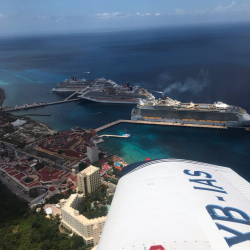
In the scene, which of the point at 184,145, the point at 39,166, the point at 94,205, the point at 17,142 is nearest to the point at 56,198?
the point at 94,205

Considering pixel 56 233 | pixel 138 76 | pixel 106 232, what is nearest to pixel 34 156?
pixel 56 233

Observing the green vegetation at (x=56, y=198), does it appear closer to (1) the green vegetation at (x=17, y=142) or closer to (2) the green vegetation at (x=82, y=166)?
(2) the green vegetation at (x=82, y=166)

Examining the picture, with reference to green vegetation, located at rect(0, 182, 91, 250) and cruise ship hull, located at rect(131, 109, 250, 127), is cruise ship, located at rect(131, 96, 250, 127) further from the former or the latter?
green vegetation, located at rect(0, 182, 91, 250)

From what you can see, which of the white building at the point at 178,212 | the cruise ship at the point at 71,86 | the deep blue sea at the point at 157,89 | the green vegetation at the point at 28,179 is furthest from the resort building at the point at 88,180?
the cruise ship at the point at 71,86

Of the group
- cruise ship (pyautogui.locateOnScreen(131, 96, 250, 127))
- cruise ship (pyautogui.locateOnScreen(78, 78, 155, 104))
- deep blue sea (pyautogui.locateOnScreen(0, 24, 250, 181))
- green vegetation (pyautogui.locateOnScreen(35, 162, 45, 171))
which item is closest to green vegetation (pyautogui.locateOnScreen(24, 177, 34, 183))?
green vegetation (pyautogui.locateOnScreen(35, 162, 45, 171))

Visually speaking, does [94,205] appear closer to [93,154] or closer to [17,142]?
[93,154]
